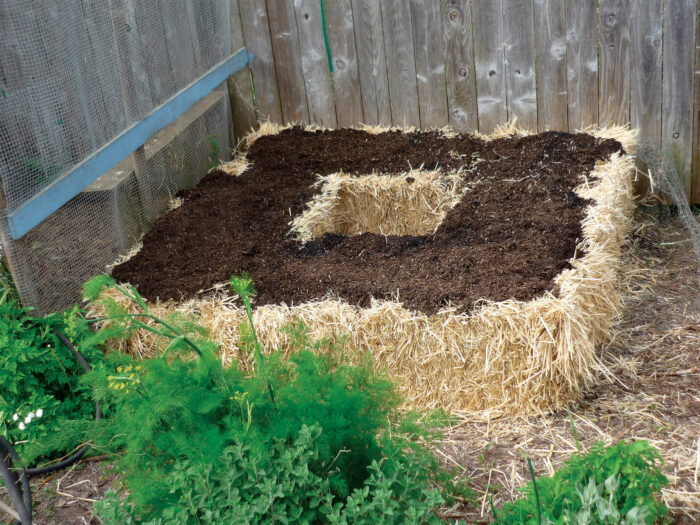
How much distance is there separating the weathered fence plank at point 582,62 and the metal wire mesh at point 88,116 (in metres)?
2.24

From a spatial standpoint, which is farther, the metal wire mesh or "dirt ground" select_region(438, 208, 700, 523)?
the metal wire mesh

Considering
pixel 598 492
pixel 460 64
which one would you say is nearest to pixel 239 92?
pixel 460 64

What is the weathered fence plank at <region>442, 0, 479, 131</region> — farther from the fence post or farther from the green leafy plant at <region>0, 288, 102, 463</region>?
the green leafy plant at <region>0, 288, 102, 463</region>

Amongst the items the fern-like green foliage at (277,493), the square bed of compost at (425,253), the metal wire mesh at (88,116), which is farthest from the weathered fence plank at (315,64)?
the fern-like green foliage at (277,493)

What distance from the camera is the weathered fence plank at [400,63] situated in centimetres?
461

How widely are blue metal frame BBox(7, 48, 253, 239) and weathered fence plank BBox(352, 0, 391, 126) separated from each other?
0.81m

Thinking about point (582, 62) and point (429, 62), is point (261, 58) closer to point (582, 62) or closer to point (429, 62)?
point (429, 62)

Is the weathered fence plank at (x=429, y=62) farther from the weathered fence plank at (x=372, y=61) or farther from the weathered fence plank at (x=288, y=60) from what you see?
the weathered fence plank at (x=288, y=60)

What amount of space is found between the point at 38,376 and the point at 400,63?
291 centimetres

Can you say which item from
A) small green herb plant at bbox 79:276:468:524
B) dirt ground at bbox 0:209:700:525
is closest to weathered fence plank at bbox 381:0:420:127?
dirt ground at bbox 0:209:700:525

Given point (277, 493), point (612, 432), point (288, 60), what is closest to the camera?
point (277, 493)

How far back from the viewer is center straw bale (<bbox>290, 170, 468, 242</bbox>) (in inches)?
166

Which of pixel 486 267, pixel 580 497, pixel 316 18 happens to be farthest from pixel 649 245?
pixel 580 497

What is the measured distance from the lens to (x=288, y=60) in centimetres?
496
